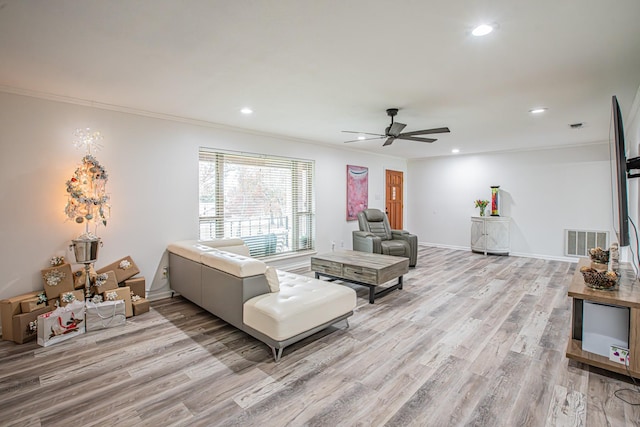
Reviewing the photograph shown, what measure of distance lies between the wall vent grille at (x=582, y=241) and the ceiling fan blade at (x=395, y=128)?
5.02m

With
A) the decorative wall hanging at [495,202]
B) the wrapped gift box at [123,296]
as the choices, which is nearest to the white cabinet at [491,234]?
the decorative wall hanging at [495,202]

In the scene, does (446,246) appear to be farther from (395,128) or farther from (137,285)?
(137,285)

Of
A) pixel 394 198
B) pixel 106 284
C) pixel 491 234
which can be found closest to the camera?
pixel 106 284

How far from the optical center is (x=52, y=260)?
328cm

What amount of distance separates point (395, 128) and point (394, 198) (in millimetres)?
4530

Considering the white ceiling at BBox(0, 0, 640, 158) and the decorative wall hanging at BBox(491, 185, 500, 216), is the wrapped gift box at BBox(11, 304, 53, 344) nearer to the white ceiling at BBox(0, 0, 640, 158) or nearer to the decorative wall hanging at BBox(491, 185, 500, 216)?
the white ceiling at BBox(0, 0, 640, 158)

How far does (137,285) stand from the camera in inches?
143

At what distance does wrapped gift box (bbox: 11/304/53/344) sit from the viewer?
2.80m

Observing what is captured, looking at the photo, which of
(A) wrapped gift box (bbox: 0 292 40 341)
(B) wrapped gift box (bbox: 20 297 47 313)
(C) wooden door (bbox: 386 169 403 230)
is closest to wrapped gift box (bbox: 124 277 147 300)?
(B) wrapped gift box (bbox: 20 297 47 313)

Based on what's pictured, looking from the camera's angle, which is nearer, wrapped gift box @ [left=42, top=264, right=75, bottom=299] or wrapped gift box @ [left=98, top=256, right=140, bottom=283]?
wrapped gift box @ [left=42, top=264, right=75, bottom=299]

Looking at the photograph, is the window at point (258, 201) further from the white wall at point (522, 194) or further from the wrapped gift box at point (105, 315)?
the white wall at point (522, 194)

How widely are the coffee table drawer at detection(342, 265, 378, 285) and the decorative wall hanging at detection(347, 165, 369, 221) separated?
270 cm

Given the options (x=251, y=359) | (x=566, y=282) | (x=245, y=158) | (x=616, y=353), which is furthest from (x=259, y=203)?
(x=566, y=282)

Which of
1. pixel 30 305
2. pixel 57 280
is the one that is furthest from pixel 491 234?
pixel 30 305
